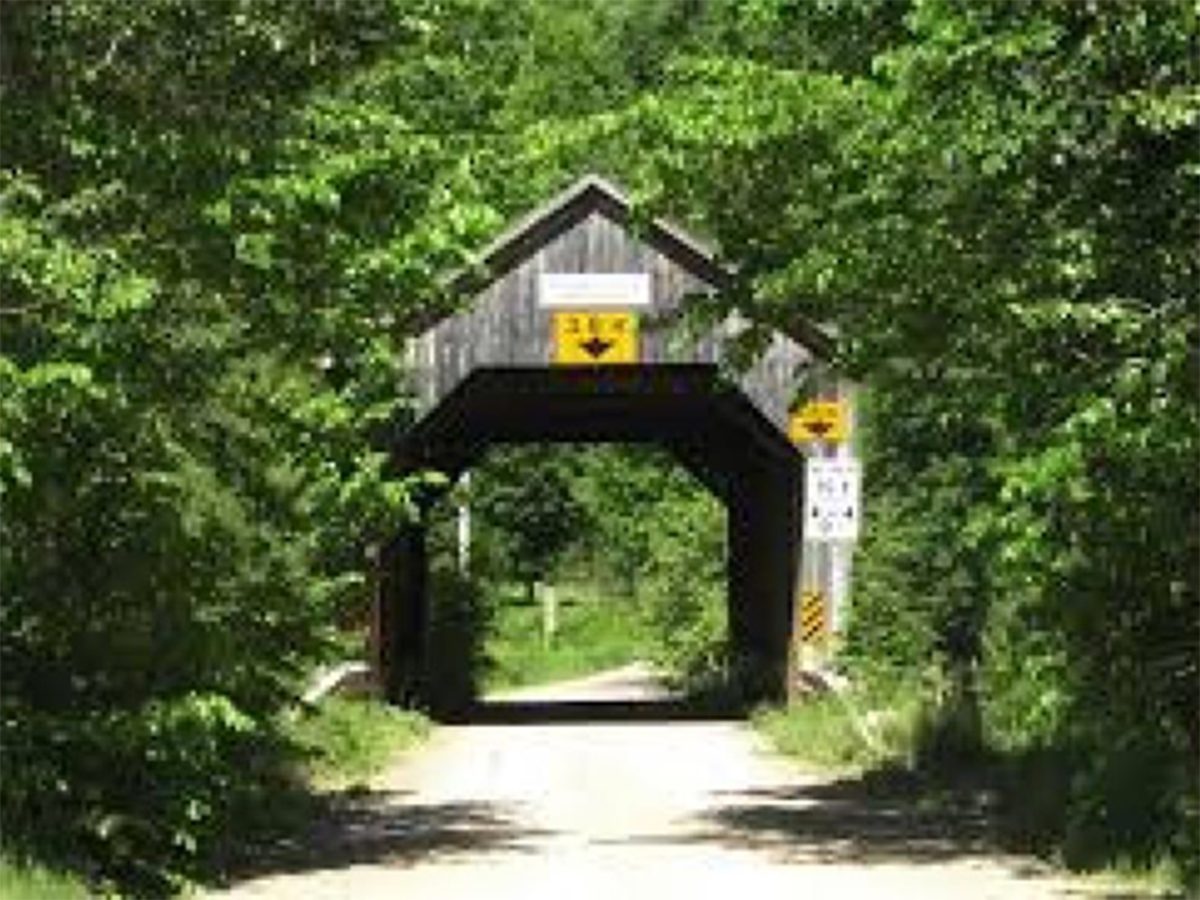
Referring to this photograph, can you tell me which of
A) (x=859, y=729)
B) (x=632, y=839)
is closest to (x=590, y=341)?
(x=859, y=729)

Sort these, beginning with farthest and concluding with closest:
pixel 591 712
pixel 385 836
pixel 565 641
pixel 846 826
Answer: pixel 565 641
pixel 591 712
pixel 846 826
pixel 385 836

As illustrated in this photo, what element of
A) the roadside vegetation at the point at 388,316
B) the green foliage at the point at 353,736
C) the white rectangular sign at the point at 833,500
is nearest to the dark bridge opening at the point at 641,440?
the green foliage at the point at 353,736

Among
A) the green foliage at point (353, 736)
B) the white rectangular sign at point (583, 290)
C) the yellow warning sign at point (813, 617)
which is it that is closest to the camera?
the green foliage at point (353, 736)

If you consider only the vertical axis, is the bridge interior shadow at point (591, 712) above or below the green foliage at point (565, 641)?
below

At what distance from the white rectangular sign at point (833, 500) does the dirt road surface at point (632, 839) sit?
2.48m

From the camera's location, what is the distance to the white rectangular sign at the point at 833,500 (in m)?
26.8

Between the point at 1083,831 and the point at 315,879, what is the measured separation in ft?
16.2

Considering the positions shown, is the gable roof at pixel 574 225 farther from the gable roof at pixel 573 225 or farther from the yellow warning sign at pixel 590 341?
the yellow warning sign at pixel 590 341

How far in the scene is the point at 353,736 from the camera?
2855 cm

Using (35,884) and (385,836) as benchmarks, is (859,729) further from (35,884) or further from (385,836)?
(35,884)

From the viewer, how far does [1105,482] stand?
14406mm

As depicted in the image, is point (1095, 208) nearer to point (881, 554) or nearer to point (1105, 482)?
point (1105, 482)

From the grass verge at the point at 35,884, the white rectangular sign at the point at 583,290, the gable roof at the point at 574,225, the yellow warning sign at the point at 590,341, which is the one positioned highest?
the gable roof at the point at 574,225

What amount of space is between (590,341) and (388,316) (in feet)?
50.6
